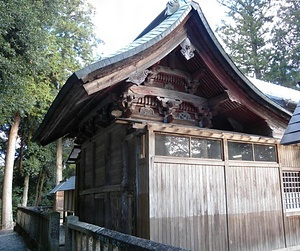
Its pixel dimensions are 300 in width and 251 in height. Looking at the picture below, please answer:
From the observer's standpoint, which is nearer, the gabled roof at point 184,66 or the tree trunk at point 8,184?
the gabled roof at point 184,66

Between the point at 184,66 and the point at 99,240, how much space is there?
14.2 ft

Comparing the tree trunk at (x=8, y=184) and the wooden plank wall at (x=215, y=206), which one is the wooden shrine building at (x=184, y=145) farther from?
the tree trunk at (x=8, y=184)

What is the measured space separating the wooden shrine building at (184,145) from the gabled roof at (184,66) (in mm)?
22

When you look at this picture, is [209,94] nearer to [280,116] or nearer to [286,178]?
[280,116]

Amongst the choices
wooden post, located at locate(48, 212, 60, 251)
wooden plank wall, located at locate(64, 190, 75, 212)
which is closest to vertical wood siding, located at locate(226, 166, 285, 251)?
wooden post, located at locate(48, 212, 60, 251)

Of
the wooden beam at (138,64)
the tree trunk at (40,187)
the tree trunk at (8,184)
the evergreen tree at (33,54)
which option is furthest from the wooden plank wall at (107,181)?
the tree trunk at (40,187)

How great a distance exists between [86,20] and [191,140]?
18268mm

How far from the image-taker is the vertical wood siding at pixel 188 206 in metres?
5.07

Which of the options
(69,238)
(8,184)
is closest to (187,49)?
(69,238)

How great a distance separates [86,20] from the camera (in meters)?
21.2

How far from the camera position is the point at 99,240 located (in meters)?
3.44

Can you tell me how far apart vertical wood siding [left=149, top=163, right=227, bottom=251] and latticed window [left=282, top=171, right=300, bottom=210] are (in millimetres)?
2370

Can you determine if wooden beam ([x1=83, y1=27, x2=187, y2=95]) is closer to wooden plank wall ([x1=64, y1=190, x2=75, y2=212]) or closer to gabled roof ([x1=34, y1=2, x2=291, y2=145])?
gabled roof ([x1=34, y1=2, x2=291, y2=145])

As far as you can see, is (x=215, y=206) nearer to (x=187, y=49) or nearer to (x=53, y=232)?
(x=187, y=49)
